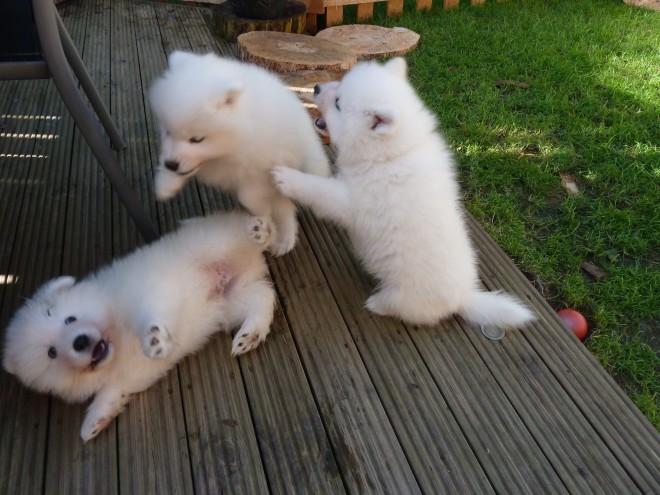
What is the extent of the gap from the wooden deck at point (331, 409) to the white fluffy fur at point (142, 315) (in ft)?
0.32

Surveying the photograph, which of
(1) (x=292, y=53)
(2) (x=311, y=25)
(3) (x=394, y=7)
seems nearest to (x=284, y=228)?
(1) (x=292, y=53)

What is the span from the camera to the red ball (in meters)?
2.52

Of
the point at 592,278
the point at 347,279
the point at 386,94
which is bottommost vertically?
the point at 592,278

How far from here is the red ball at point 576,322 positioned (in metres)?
2.52

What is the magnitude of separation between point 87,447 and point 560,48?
18.9ft

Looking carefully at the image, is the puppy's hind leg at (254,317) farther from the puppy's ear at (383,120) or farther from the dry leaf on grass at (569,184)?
the dry leaf on grass at (569,184)

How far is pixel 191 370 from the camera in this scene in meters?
2.09

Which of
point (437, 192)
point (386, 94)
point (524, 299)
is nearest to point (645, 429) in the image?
point (524, 299)

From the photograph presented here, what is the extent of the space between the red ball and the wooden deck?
0.55 ft

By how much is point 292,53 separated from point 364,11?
2.68 meters

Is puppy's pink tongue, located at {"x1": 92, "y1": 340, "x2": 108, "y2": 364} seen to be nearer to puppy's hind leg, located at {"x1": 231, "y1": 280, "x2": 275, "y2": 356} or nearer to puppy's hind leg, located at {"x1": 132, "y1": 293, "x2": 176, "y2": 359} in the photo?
puppy's hind leg, located at {"x1": 132, "y1": 293, "x2": 176, "y2": 359}

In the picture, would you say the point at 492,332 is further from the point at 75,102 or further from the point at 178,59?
the point at 75,102

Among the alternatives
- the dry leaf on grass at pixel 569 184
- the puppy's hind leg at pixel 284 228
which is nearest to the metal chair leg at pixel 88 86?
the puppy's hind leg at pixel 284 228

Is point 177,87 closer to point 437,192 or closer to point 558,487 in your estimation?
point 437,192
